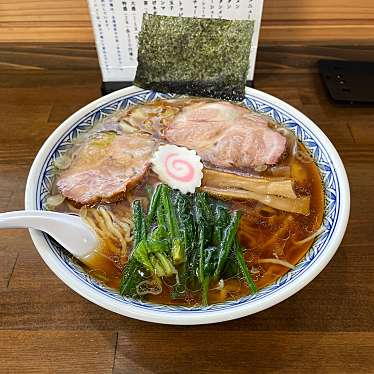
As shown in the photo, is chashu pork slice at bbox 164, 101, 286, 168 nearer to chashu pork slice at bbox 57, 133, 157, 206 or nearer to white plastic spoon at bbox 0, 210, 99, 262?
chashu pork slice at bbox 57, 133, 157, 206

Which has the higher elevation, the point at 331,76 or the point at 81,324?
the point at 331,76

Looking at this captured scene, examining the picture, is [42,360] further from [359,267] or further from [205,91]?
[205,91]

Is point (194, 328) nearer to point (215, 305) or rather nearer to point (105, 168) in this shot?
point (215, 305)

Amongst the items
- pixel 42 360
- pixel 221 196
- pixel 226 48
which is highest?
pixel 226 48

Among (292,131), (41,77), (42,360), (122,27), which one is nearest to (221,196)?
(292,131)

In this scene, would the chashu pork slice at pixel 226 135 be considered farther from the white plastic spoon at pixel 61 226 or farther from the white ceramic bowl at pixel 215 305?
the white plastic spoon at pixel 61 226

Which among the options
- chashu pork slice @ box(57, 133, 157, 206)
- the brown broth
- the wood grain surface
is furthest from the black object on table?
chashu pork slice @ box(57, 133, 157, 206)
